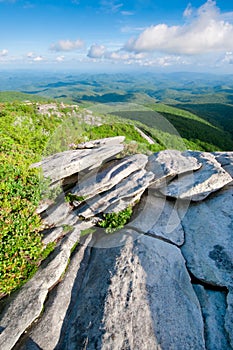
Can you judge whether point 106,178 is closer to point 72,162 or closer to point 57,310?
point 72,162

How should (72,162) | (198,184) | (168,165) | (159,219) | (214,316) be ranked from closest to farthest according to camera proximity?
1. (214,316)
2. (72,162)
3. (159,219)
4. (198,184)
5. (168,165)

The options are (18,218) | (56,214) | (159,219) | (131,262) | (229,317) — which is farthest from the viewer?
(159,219)

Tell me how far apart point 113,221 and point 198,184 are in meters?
5.24

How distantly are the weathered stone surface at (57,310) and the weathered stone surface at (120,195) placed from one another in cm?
202

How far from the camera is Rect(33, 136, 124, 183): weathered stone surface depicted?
10344mm

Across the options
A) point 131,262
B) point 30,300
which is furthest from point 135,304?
point 30,300

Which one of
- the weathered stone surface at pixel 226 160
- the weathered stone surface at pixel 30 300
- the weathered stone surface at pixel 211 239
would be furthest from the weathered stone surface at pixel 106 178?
the weathered stone surface at pixel 226 160

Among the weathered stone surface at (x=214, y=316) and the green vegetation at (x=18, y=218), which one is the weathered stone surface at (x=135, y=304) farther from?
the green vegetation at (x=18, y=218)

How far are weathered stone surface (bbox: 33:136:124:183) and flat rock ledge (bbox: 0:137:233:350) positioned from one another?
2.1 inches

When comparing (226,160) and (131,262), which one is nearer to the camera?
(131,262)

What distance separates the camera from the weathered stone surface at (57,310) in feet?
21.2

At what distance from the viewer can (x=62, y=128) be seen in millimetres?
16500

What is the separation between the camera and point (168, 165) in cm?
1244

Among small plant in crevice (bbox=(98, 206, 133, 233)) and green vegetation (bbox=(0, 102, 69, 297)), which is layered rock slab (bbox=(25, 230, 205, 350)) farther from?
green vegetation (bbox=(0, 102, 69, 297))
